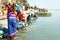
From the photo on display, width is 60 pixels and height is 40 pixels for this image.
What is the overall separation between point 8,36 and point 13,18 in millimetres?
773

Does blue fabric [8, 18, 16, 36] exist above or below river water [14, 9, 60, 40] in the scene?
above

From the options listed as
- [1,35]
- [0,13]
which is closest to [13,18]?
[1,35]

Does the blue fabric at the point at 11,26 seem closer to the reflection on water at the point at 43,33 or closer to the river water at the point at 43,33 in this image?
the reflection on water at the point at 43,33

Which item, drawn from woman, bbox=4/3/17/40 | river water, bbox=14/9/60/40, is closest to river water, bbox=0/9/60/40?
river water, bbox=14/9/60/40

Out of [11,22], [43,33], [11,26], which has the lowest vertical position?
[43,33]

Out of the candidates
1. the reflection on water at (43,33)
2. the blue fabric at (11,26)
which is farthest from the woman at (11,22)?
the reflection on water at (43,33)

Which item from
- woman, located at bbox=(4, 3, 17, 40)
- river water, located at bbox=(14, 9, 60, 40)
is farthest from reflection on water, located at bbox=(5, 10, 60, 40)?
woman, located at bbox=(4, 3, 17, 40)

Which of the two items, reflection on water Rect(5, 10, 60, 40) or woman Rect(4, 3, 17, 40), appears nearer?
woman Rect(4, 3, 17, 40)

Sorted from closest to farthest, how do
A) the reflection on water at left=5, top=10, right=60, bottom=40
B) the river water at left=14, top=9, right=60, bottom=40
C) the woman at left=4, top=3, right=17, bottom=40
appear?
the woman at left=4, top=3, right=17, bottom=40
the reflection on water at left=5, top=10, right=60, bottom=40
the river water at left=14, top=9, right=60, bottom=40

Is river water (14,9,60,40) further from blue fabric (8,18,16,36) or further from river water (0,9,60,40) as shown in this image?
blue fabric (8,18,16,36)

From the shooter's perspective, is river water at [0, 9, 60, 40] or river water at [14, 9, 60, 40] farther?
river water at [14, 9, 60, 40]

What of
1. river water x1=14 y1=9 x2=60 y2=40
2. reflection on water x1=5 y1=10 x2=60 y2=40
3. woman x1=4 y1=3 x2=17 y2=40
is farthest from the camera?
river water x1=14 y1=9 x2=60 y2=40

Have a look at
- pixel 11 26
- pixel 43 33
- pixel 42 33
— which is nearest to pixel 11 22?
pixel 11 26

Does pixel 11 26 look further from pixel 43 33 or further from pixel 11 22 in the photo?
pixel 43 33
